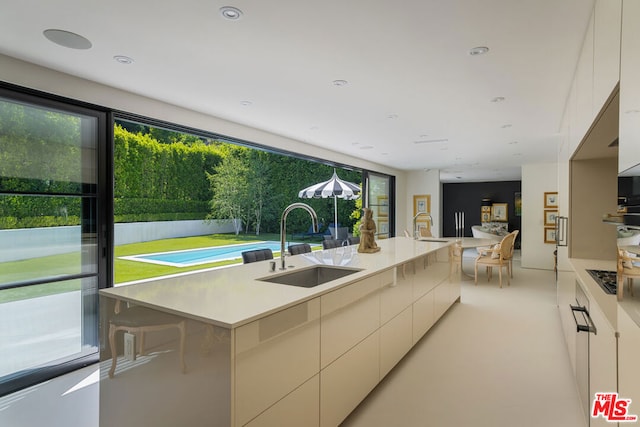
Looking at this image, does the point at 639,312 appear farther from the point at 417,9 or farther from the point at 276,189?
the point at 276,189

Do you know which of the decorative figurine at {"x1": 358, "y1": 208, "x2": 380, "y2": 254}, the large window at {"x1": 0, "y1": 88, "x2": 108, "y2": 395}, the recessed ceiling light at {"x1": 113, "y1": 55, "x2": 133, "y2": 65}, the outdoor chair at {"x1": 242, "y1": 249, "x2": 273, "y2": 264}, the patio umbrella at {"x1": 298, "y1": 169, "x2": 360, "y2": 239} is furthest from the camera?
the patio umbrella at {"x1": 298, "y1": 169, "x2": 360, "y2": 239}

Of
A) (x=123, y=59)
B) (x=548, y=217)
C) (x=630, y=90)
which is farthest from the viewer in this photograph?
(x=548, y=217)

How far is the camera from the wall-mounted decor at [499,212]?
12862mm

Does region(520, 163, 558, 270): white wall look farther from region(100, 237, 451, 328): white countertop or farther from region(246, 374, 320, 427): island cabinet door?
region(246, 374, 320, 427): island cabinet door

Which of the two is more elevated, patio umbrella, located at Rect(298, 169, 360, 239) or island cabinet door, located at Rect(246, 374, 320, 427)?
patio umbrella, located at Rect(298, 169, 360, 239)

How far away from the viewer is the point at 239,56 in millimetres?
2641

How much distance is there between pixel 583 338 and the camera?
6.82 ft

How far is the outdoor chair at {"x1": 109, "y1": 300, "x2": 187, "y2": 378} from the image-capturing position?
1473 mm

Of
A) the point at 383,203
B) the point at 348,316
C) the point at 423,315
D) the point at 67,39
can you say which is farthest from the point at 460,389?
the point at 383,203

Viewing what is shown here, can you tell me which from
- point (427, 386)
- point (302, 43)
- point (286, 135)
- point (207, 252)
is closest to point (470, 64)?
point (302, 43)

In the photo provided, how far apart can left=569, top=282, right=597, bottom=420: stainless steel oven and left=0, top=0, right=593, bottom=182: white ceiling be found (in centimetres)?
168

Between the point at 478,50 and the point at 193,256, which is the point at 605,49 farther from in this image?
the point at 193,256

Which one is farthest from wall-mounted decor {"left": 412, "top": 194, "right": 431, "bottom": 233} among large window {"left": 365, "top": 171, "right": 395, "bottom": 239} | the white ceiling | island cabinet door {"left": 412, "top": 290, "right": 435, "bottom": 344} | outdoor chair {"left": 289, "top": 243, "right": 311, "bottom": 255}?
island cabinet door {"left": 412, "top": 290, "right": 435, "bottom": 344}

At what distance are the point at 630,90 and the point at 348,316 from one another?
159 centimetres
